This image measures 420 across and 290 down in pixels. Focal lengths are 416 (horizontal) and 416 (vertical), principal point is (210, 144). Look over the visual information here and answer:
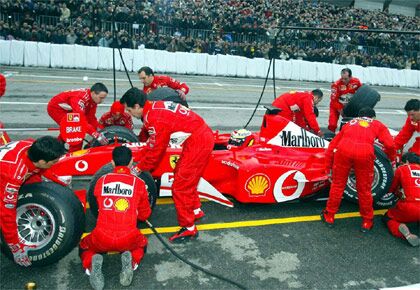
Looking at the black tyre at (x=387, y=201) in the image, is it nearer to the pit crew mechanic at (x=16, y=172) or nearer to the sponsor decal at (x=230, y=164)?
the sponsor decal at (x=230, y=164)

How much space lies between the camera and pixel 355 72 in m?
21.4

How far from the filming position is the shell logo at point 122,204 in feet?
12.8

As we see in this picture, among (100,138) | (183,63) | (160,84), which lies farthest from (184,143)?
(183,63)

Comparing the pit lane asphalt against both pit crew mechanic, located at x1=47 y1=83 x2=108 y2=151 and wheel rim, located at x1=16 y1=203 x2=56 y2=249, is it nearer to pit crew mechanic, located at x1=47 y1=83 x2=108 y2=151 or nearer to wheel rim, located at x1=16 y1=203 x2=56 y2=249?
wheel rim, located at x1=16 y1=203 x2=56 y2=249

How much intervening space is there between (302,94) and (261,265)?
3.93 metres

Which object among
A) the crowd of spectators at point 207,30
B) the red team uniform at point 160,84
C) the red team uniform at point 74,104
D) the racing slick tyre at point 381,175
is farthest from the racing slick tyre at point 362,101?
the crowd of spectators at point 207,30

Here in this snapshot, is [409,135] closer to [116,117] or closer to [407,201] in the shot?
[407,201]

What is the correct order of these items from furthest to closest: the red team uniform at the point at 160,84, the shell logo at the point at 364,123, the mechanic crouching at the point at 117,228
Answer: the red team uniform at the point at 160,84 < the shell logo at the point at 364,123 < the mechanic crouching at the point at 117,228

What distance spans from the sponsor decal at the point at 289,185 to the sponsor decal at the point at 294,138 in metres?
0.68

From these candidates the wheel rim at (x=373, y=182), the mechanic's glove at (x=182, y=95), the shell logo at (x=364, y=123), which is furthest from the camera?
the mechanic's glove at (x=182, y=95)

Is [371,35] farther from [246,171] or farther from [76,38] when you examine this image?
[246,171]

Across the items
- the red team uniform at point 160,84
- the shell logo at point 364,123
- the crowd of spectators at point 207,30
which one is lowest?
the shell logo at point 364,123

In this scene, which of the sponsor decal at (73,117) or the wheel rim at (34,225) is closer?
the wheel rim at (34,225)

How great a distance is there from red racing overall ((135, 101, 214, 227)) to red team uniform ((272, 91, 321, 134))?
3.06 meters
